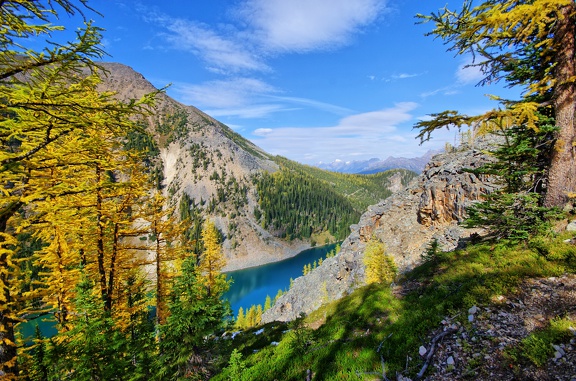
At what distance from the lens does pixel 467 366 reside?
5.25 metres

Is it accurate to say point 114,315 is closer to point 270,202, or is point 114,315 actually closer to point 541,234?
point 541,234

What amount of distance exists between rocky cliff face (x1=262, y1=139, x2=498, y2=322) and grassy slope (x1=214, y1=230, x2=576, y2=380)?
29257mm

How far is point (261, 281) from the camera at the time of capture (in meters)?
117

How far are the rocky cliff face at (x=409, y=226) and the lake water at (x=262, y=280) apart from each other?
3457 centimetres

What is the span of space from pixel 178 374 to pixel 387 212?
5812cm

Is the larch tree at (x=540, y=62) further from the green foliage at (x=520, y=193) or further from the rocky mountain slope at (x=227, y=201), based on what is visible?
the rocky mountain slope at (x=227, y=201)

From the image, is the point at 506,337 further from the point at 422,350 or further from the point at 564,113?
the point at 564,113

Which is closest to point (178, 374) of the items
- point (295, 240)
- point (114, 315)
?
point (114, 315)

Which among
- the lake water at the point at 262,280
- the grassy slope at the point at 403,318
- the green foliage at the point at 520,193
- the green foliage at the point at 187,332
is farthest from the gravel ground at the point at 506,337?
the lake water at the point at 262,280

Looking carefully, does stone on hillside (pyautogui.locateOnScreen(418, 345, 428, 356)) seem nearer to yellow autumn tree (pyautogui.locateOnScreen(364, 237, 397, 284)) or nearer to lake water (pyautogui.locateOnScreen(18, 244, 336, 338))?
yellow autumn tree (pyautogui.locateOnScreen(364, 237, 397, 284))

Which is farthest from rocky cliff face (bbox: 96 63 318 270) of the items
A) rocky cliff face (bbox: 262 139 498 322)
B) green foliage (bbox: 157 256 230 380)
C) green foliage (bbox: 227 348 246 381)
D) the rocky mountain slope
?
green foliage (bbox: 227 348 246 381)

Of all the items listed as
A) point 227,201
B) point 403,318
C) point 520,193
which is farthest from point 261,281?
point 520,193

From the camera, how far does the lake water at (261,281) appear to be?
95.4 meters

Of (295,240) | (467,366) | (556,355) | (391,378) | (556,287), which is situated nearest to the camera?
(556,355)
